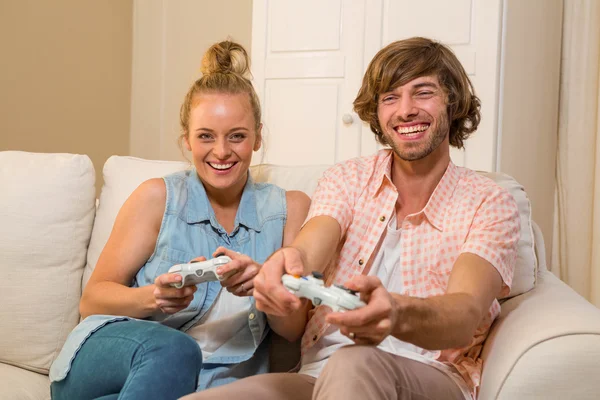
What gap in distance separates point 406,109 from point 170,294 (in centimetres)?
59

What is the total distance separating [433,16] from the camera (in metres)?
2.93

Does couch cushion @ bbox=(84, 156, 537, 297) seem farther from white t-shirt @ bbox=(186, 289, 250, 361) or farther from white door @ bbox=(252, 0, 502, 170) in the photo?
white door @ bbox=(252, 0, 502, 170)

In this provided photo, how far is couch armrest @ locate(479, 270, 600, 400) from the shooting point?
3.58 ft

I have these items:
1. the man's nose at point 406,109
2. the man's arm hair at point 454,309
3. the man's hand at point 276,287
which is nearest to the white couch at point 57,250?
the man's arm hair at point 454,309

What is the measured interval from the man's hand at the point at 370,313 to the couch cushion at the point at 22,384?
2.80 feet

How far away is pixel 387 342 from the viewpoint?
1.36 metres

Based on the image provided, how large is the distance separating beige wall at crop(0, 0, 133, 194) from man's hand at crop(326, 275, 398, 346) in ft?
9.25

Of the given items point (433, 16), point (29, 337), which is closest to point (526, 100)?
point (433, 16)

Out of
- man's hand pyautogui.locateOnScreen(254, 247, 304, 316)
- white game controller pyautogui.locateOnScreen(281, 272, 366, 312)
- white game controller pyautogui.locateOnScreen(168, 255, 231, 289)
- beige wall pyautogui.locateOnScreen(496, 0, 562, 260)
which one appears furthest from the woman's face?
beige wall pyautogui.locateOnScreen(496, 0, 562, 260)

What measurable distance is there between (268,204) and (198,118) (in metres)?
0.24

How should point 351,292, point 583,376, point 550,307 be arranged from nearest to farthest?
point 351,292
point 583,376
point 550,307

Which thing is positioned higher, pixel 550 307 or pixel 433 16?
pixel 433 16

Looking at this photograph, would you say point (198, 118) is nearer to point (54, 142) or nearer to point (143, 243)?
point (143, 243)

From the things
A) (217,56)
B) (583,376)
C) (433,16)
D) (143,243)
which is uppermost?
(433,16)
